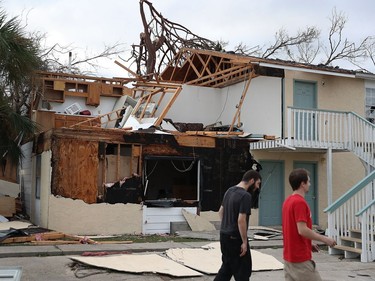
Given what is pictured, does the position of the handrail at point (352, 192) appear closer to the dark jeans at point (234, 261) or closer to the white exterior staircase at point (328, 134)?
the white exterior staircase at point (328, 134)

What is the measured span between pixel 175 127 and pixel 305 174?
485 inches

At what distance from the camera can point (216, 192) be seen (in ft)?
50.5

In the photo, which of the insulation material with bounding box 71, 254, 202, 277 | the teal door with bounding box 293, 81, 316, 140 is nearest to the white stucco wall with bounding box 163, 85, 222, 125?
the teal door with bounding box 293, 81, 316, 140

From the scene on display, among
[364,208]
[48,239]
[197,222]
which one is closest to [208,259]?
[364,208]

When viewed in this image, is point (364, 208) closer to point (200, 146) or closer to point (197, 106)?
point (200, 146)

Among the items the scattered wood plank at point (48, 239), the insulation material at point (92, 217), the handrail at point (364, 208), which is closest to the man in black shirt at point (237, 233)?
the handrail at point (364, 208)

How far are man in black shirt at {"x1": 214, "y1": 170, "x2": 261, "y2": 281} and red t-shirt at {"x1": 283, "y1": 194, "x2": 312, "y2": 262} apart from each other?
0.99 meters

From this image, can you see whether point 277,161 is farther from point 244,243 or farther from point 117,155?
point 244,243

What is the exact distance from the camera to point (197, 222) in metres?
14.8

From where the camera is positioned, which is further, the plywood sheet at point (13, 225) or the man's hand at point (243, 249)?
the plywood sheet at point (13, 225)

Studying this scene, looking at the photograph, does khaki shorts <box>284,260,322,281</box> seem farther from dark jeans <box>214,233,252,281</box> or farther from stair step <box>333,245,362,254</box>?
stair step <box>333,245,362,254</box>

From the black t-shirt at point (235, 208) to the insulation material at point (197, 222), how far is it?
28.2 ft

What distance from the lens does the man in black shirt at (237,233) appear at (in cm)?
592

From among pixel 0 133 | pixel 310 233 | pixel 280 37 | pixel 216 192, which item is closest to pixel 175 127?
pixel 216 192
